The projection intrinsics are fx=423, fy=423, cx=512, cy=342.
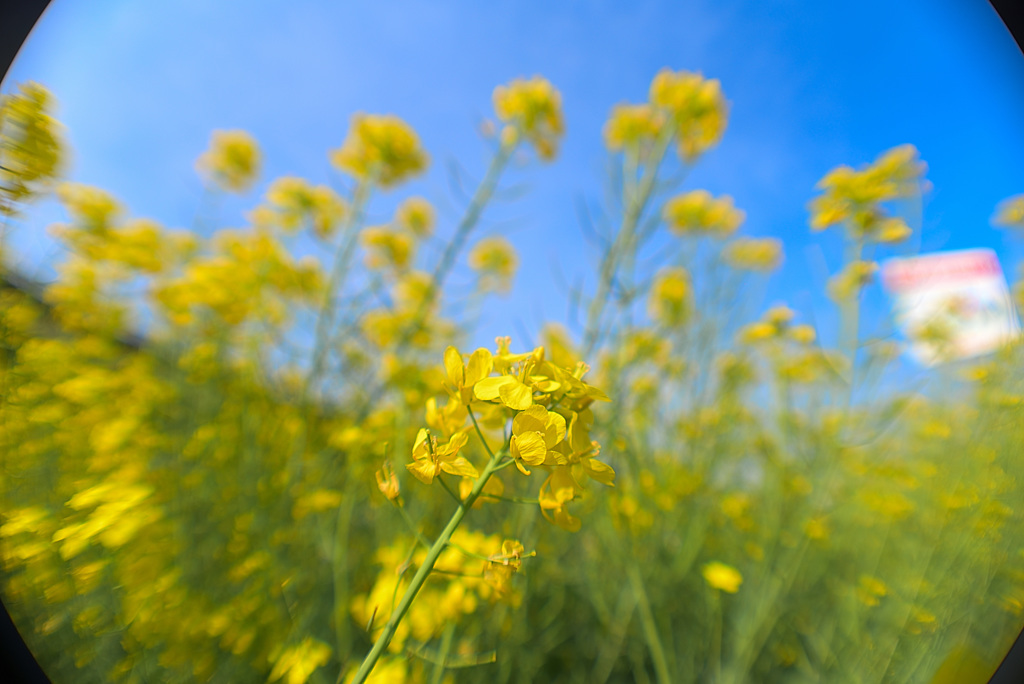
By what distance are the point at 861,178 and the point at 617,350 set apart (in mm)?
649

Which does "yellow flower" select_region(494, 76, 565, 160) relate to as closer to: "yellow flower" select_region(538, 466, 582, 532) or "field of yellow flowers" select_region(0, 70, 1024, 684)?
"field of yellow flowers" select_region(0, 70, 1024, 684)

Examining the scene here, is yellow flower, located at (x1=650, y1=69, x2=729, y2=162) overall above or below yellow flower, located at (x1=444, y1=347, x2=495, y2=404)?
above

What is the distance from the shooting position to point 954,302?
1.19m

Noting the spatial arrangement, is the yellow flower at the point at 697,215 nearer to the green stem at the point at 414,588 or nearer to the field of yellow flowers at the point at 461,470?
the field of yellow flowers at the point at 461,470

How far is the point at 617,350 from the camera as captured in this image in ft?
3.26

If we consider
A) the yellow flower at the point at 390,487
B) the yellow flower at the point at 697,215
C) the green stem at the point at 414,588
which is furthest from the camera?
the yellow flower at the point at 697,215

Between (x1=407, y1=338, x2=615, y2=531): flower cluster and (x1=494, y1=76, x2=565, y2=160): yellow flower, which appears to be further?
(x1=494, y1=76, x2=565, y2=160): yellow flower

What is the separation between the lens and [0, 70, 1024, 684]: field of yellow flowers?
62cm

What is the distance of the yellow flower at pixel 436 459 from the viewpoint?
35cm

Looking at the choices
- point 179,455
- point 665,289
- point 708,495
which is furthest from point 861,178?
point 179,455

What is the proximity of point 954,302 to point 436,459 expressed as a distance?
61.6 inches

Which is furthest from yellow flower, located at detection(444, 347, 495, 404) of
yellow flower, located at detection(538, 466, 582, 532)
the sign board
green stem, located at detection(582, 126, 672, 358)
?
the sign board

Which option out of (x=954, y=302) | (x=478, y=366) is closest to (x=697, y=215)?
(x=954, y=302)

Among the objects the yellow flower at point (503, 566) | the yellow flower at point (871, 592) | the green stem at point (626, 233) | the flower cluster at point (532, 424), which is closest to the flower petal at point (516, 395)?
the flower cluster at point (532, 424)
